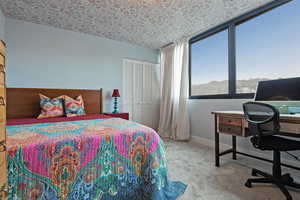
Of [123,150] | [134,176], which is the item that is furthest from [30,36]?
[134,176]

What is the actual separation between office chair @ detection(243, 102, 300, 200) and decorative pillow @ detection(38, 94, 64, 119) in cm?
274

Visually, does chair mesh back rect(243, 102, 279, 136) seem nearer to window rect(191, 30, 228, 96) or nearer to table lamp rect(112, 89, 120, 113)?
window rect(191, 30, 228, 96)

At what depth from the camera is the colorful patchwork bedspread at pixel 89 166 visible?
3.14ft

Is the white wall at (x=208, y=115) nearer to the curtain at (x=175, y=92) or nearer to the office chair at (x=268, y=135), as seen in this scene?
the curtain at (x=175, y=92)

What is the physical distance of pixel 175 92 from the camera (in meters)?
3.58

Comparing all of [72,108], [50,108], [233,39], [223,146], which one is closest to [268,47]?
[233,39]

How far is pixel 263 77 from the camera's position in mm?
2271

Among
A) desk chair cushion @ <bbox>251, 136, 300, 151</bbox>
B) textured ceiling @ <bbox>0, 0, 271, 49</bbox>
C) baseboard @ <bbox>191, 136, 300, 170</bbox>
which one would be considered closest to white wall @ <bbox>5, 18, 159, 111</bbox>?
textured ceiling @ <bbox>0, 0, 271, 49</bbox>

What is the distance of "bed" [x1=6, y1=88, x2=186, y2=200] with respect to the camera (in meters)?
0.96

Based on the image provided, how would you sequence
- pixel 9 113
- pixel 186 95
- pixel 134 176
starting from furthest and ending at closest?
1. pixel 186 95
2. pixel 9 113
3. pixel 134 176

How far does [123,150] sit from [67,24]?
9.11ft

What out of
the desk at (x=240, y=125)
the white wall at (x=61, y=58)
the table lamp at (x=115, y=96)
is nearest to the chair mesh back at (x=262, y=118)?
the desk at (x=240, y=125)

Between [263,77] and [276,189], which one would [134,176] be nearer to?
[276,189]

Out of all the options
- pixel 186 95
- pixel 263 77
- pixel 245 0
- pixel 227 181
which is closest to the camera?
pixel 227 181
